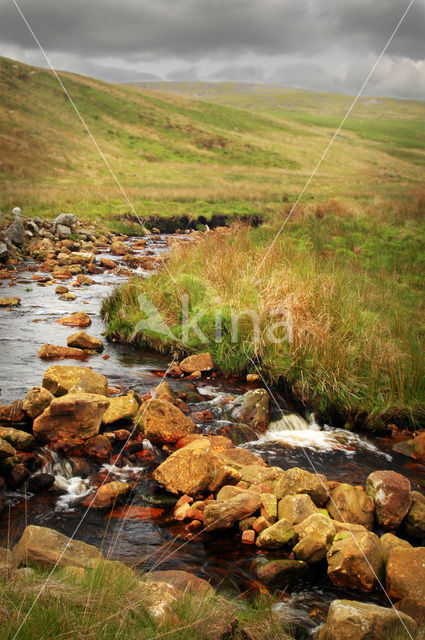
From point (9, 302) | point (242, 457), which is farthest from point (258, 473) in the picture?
point (9, 302)

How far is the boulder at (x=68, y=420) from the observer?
218 inches

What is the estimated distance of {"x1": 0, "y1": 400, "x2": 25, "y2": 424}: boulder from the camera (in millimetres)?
5818

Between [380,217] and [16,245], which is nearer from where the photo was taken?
[16,245]

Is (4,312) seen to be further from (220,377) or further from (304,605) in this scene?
(304,605)

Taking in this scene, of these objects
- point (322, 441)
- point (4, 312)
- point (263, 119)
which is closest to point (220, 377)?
point (322, 441)

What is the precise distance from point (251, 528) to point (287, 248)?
27.9ft

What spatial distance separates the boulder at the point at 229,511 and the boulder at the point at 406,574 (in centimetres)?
122

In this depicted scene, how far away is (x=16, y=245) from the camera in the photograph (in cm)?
1848

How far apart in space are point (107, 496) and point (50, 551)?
51.6 inches

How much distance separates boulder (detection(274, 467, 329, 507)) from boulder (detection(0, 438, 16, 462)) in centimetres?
264

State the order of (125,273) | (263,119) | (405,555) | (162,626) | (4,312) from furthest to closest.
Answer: (263,119) → (125,273) → (4,312) → (405,555) → (162,626)

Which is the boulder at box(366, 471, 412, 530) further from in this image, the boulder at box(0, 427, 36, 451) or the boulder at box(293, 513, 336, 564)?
the boulder at box(0, 427, 36, 451)

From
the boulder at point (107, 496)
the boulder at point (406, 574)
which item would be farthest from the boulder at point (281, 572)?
the boulder at point (107, 496)

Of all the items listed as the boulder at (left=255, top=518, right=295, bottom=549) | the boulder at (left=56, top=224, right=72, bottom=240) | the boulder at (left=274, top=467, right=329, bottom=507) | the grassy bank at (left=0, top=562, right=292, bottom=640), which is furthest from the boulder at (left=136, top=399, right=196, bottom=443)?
the boulder at (left=56, top=224, right=72, bottom=240)
